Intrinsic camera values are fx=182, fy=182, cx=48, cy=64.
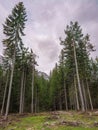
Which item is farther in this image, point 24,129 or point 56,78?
point 56,78

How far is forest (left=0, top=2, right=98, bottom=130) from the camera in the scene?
2909cm

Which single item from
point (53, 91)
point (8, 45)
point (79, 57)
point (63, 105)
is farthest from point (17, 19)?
point (63, 105)

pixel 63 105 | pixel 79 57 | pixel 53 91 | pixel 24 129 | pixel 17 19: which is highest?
pixel 17 19

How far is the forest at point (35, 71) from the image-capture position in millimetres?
29094

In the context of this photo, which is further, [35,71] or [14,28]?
[35,71]

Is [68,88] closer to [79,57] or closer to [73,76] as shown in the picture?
[73,76]

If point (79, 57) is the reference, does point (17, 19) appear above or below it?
above

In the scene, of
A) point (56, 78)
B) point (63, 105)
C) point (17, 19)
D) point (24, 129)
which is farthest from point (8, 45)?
point (63, 105)

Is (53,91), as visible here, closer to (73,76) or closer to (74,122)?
(73,76)

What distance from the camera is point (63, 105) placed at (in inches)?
2203

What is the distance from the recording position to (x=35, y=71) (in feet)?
148

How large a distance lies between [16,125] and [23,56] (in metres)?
22.9

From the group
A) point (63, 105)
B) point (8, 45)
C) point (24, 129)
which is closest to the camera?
point (24, 129)

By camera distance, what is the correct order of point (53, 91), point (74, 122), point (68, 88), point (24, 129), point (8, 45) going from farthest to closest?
point (53, 91) < point (68, 88) < point (8, 45) < point (74, 122) < point (24, 129)
